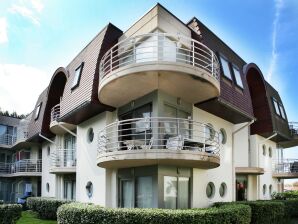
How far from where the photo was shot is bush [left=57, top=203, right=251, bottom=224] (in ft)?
35.3

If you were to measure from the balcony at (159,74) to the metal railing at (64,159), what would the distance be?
300 inches

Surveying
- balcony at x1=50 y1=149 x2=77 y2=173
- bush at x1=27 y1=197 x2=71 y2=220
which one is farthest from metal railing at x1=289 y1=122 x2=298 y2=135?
bush at x1=27 y1=197 x2=71 y2=220

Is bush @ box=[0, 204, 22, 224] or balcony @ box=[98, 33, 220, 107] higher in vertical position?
balcony @ box=[98, 33, 220, 107]

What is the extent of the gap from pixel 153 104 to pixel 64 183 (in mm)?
12823

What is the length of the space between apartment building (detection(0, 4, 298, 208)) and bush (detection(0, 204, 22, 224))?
12.0 ft

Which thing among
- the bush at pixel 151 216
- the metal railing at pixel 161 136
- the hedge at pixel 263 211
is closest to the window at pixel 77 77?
the metal railing at pixel 161 136

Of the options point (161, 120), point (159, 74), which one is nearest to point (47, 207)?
point (161, 120)

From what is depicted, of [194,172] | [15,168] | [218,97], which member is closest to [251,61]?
[218,97]

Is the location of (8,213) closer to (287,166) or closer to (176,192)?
(176,192)

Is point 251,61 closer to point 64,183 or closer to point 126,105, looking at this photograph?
point 126,105

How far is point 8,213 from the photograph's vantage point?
15.0 m

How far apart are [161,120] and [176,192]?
319 centimetres

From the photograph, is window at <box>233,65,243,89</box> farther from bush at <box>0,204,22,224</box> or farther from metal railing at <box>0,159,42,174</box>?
metal railing at <box>0,159,42,174</box>

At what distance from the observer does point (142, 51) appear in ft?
46.2
